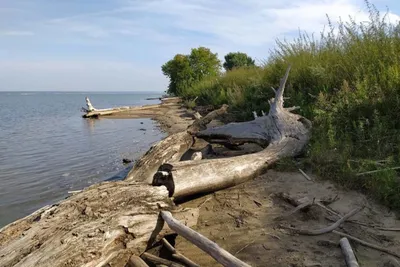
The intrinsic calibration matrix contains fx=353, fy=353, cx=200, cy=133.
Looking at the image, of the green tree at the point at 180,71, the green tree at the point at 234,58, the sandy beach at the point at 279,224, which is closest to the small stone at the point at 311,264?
the sandy beach at the point at 279,224

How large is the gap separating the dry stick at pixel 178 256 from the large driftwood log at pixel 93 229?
0.10 metres

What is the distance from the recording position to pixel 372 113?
19.5 feet

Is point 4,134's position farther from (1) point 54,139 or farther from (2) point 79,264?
(2) point 79,264

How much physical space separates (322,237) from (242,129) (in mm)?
3372

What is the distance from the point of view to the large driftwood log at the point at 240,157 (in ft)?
13.6

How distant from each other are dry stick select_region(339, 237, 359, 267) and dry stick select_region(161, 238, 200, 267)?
1242 millimetres

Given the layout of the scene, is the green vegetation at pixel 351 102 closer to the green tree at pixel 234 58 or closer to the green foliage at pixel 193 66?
the green foliage at pixel 193 66

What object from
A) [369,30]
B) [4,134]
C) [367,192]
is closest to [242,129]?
[367,192]

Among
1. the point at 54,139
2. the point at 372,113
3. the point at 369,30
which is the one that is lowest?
the point at 54,139

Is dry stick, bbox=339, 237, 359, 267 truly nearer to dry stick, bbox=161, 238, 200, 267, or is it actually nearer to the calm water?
dry stick, bbox=161, 238, 200, 267

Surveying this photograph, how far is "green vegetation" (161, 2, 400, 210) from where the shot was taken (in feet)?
15.2

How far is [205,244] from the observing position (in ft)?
9.49

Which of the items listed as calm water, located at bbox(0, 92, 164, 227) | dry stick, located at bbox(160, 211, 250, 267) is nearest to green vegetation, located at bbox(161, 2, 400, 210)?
dry stick, located at bbox(160, 211, 250, 267)

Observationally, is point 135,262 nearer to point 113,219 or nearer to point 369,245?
point 113,219
